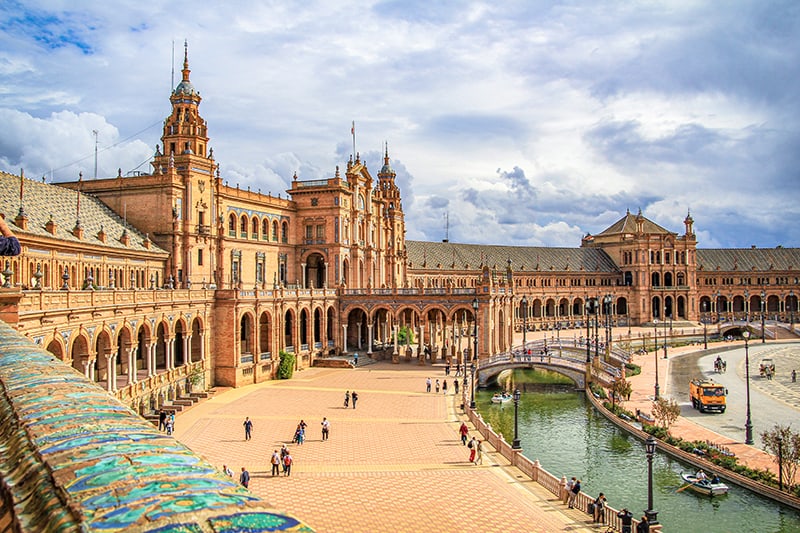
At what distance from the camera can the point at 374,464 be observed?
3322cm

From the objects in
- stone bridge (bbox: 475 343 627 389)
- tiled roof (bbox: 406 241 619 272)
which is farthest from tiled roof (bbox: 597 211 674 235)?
stone bridge (bbox: 475 343 627 389)

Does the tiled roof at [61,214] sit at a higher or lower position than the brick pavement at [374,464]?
higher

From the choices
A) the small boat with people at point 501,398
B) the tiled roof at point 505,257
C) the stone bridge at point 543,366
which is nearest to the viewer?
the small boat with people at point 501,398

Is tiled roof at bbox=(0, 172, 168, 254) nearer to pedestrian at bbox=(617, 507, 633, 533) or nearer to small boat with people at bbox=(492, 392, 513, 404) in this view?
small boat with people at bbox=(492, 392, 513, 404)

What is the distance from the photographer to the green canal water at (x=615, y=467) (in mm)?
29531

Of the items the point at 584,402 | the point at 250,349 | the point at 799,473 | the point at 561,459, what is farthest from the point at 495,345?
the point at 799,473

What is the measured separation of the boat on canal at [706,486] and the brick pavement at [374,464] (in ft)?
28.5

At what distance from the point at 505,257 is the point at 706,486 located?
9512 centimetres

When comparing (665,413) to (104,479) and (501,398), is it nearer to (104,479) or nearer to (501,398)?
(501,398)

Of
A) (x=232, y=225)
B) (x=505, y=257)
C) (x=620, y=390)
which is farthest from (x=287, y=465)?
(x=505, y=257)

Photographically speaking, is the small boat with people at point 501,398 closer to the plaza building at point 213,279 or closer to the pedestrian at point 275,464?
the plaza building at point 213,279

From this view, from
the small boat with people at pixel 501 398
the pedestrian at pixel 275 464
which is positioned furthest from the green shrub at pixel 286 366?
the pedestrian at pixel 275 464

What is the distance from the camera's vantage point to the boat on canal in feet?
106

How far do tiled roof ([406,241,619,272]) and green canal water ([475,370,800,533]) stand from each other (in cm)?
5957
